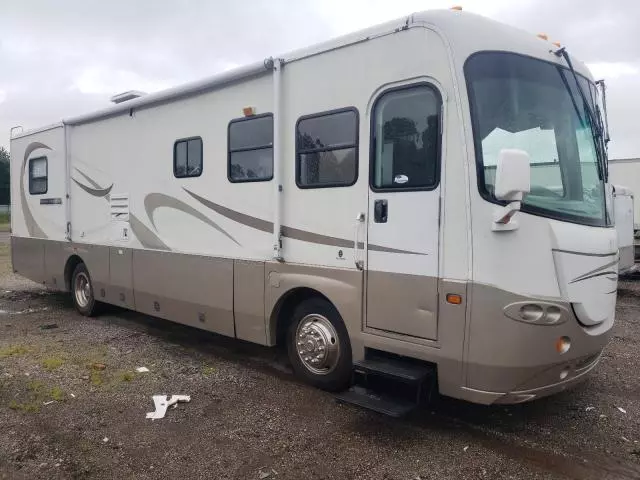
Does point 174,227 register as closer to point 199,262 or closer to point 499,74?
point 199,262

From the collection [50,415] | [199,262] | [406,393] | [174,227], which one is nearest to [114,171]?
[174,227]

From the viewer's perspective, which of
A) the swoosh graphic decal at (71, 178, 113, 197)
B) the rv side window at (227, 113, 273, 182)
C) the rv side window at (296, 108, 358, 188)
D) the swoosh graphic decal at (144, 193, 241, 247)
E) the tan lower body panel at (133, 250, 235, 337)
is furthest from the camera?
the swoosh graphic decal at (71, 178, 113, 197)

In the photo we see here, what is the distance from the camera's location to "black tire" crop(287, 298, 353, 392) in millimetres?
5062

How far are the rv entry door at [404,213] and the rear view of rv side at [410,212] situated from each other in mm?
13

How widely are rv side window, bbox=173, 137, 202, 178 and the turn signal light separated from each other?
3.51m

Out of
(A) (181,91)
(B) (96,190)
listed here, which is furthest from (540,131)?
(B) (96,190)

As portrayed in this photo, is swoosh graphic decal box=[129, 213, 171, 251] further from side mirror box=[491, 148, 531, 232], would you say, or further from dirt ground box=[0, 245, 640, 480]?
side mirror box=[491, 148, 531, 232]

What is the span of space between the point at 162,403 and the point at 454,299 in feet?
9.34

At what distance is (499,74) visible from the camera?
4191mm

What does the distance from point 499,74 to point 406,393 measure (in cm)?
256

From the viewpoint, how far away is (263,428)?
15.1ft

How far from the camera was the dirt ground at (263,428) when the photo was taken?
3959 mm

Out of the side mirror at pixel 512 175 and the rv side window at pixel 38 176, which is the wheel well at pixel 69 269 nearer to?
the rv side window at pixel 38 176

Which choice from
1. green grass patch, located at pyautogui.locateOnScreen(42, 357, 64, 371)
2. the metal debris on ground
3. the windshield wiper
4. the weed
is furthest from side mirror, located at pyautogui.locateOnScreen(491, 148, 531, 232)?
green grass patch, located at pyautogui.locateOnScreen(42, 357, 64, 371)
